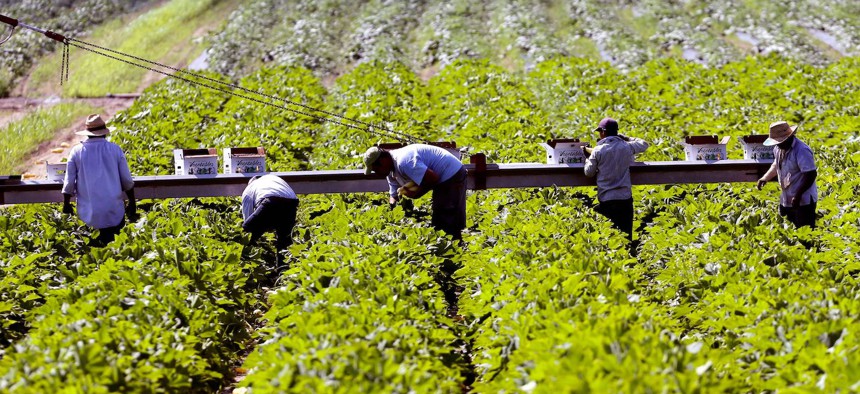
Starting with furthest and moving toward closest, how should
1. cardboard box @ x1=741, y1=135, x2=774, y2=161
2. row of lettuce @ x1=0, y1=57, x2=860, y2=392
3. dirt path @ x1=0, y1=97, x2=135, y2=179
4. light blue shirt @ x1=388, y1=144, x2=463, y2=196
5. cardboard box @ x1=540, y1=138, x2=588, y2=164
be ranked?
1. dirt path @ x1=0, y1=97, x2=135, y2=179
2. cardboard box @ x1=741, y1=135, x2=774, y2=161
3. cardboard box @ x1=540, y1=138, x2=588, y2=164
4. light blue shirt @ x1=388, y1=144, x2=463, y2=196
5. row of lettuce @ x1=0, y1=57, x2=860, y2=392

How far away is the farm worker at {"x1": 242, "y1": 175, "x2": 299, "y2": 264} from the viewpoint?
888 centimetres

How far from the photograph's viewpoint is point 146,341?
220 inches

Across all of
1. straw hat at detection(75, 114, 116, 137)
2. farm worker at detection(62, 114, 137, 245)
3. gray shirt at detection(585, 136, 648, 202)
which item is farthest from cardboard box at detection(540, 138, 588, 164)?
straw hat at detection(75, 114, 116, 137)

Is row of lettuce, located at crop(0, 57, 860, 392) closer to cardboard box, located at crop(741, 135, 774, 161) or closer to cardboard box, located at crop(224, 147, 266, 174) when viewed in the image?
cardboard box, located at crop(741, 135, 774, 161)

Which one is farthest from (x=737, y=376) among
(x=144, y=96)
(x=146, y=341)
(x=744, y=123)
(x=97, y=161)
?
(x=144, y=96)

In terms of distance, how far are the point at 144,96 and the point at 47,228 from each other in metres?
10.8

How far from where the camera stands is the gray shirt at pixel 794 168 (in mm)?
9070

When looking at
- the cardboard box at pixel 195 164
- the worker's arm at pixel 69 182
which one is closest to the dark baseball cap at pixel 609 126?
the cardboard box at pixel 195 164

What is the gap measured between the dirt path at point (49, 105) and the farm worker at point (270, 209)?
7.72 metres

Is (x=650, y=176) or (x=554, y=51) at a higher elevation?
(x=554, y=51)

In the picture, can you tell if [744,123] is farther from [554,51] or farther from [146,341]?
[146,341]

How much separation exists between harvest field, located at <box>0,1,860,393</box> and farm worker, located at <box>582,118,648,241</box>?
422mm

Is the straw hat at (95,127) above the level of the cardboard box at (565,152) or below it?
above

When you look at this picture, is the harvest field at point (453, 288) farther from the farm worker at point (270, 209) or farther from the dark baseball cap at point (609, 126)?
the dark baseball cap at point (609, 126)
